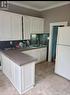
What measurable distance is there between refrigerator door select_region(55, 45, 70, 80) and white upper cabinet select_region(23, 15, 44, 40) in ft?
5.49

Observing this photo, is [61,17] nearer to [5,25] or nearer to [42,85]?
[5,25]

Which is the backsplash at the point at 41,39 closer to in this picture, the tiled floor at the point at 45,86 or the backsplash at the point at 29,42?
the backsplash at the point at 29,42

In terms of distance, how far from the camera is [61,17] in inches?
163

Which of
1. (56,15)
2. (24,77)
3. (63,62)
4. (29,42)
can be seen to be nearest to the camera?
(24,77)

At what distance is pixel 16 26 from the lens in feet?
12.2

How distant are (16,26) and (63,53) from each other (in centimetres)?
216

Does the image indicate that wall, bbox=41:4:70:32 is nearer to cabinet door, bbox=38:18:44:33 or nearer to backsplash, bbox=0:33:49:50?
cabinet door, bbox=38:18:44:33

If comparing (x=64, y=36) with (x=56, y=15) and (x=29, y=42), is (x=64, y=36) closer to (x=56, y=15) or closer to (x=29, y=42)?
(x=56, y=15)

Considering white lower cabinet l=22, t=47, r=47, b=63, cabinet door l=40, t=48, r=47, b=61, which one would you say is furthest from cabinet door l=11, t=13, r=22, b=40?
cabinet door l=40, t=48, r=47, b=61

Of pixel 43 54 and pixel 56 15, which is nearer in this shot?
pixel 56 15

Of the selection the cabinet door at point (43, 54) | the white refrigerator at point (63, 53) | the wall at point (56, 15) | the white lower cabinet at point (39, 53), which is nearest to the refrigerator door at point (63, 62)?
the white refrigerator at point (63, 53)

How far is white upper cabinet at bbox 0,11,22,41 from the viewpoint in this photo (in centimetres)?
334

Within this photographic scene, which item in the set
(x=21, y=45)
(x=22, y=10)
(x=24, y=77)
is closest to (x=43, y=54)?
(x=21, y=45)

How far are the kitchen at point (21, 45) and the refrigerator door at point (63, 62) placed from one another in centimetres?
85
